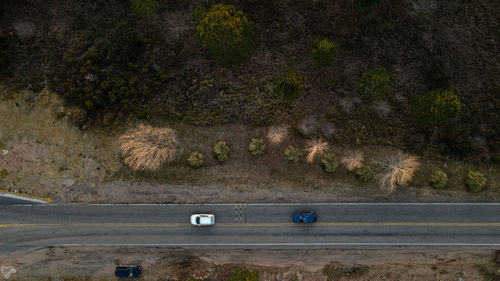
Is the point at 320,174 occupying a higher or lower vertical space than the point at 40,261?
higher

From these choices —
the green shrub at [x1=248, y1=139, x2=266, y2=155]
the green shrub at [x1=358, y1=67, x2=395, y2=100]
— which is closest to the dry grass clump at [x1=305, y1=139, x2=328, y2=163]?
the green shrub at [x1=248, y1=139, x2=266, y2=155]

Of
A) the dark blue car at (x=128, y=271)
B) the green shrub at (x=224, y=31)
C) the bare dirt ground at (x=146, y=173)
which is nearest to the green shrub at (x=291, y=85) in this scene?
the green shrub at (x=224, y=31)

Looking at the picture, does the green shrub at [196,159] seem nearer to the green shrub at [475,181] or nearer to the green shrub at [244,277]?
the green shrub at [244,277]

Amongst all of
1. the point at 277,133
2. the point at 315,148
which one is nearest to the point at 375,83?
the point at 315,148

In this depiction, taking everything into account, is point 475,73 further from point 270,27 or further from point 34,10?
point 34,10

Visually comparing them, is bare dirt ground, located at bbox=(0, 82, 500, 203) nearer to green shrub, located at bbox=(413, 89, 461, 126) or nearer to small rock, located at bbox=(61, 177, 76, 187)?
small rock, located at bbox=(61, 177, 76, 187)


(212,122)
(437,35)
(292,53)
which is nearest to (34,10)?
(212,122)
